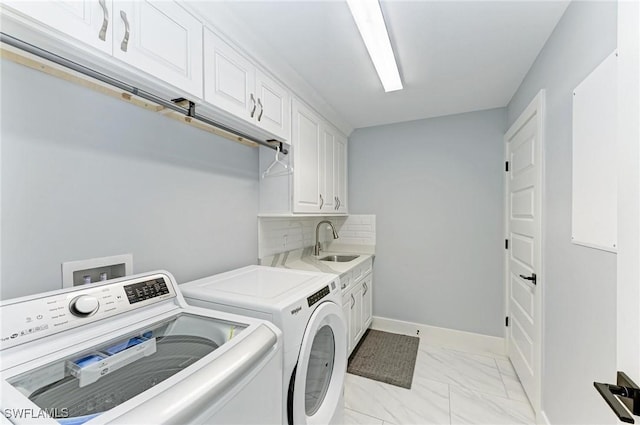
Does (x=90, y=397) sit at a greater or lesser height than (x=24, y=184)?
lesser

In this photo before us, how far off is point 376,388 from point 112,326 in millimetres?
1932

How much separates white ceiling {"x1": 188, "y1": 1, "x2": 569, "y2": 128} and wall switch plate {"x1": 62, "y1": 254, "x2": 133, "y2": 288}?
4.23 ft

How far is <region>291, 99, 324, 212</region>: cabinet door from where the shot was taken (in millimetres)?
2107

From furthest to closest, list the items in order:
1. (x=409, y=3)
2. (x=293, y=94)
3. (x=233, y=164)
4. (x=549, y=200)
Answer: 1. (x=293, y=94)
2. (x=233, y=164)
3. (x=549, y=200)
4. (x=409, y=3)

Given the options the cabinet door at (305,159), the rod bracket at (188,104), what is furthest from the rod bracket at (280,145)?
the rod bracket at (188,104)

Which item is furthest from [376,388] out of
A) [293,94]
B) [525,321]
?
[293,94]

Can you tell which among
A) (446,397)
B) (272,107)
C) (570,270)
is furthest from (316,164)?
(446,397)

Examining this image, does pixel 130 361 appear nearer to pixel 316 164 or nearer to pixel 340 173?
pixel 316 164

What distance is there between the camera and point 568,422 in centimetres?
136

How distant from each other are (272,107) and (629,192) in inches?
67.7

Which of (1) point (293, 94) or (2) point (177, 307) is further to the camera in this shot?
(1) point (293, 94)

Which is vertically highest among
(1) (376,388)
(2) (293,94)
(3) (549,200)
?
(2) (293,94)

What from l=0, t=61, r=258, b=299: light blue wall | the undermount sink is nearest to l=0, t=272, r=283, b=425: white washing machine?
l=0, t=61, r=258, b=299: light blue wall

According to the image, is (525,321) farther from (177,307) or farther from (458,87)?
(177,307)
